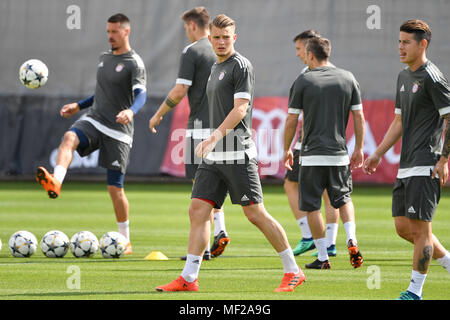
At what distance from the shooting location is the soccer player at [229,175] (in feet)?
24.6

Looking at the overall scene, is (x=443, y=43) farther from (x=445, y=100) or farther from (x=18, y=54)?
(x=445, y=100)

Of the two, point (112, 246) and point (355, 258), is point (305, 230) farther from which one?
point (112, 246)

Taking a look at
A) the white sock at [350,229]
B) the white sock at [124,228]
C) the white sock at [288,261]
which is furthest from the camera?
the white sock at [124,228]

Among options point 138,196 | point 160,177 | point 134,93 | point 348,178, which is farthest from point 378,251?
point 160,177

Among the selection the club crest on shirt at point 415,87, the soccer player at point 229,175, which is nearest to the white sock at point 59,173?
the soccer player at point 229,175

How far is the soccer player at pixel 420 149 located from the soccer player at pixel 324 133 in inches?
80.0

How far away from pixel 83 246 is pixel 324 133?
3.33 meters

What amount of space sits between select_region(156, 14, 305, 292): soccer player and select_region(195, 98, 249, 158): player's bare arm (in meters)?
0.09

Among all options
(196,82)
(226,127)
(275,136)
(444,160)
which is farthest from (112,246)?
(275,136)

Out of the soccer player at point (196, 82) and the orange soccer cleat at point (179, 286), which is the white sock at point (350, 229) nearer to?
the soccer player at point (196, 82)

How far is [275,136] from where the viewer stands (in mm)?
25062

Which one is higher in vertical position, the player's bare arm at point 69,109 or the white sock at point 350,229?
the player's bare arm at point 69,109

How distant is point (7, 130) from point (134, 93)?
1690 cm
